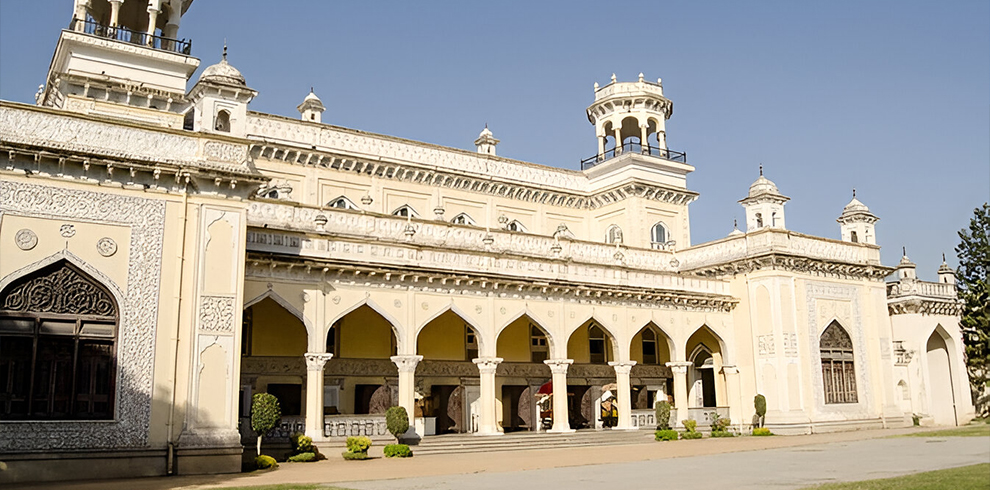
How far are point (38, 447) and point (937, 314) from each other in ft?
118

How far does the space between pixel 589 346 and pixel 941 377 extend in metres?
17.6

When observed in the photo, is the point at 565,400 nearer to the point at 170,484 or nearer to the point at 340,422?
the point at 340,422

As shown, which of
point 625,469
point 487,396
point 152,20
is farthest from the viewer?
point 152,20

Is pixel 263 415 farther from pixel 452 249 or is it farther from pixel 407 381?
pixel 452 249

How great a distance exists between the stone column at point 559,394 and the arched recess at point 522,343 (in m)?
2.11

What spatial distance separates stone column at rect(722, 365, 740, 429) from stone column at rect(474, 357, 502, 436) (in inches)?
413

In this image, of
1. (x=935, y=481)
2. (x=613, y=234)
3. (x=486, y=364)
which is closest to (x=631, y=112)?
(x=613, y=234)

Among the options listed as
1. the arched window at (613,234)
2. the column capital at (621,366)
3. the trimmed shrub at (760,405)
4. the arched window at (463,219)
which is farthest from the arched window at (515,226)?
the trimmed shrub at (760,405)

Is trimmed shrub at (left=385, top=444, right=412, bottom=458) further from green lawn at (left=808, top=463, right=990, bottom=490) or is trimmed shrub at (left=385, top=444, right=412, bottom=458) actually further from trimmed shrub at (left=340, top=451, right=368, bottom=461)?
green lawn at (left=808, top=463, right=990, bottom=490)

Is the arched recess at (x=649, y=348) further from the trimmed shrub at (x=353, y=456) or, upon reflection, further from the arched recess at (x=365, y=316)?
the trimmed shrub at (x=353, y=456)

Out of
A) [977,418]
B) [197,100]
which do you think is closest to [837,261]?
[977,418]

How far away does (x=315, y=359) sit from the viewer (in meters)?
23.8

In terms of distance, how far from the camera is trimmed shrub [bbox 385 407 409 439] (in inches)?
924

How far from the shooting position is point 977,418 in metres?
37.8
